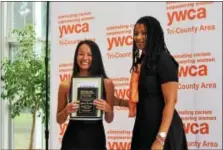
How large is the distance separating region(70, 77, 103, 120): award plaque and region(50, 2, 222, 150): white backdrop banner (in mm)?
480

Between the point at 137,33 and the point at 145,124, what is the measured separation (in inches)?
21.9

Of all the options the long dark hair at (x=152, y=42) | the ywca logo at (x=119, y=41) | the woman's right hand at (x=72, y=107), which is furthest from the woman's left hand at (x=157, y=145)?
the ywca logo at (x=119, y=41)

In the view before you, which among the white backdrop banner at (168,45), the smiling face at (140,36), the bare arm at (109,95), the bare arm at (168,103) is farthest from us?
the white backdrop banner at (168,45)

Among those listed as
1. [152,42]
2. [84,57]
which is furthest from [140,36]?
[84,57]

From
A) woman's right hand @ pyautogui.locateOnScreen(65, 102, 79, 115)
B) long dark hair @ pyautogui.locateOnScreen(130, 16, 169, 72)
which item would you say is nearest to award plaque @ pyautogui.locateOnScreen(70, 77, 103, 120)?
woman's right hand @ pyautogui.locateOnScreen(65, 102, 79, 115)

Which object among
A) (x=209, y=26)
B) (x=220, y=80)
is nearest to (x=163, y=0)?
(x=209, y=26)

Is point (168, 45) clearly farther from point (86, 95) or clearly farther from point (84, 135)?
point (84, 135)

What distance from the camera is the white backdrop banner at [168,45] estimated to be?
2930 mm

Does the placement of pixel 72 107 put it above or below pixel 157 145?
above

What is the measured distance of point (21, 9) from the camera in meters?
5.10

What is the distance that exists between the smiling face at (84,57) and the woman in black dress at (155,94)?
42 centimetres

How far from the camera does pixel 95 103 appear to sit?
261 centimetres

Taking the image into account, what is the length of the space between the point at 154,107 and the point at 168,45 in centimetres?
92

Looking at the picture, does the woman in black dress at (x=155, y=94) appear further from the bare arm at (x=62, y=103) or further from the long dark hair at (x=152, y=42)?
the bare arm at (x=62, y=103)
